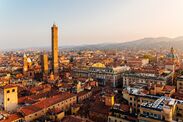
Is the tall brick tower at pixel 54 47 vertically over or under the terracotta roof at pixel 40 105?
over

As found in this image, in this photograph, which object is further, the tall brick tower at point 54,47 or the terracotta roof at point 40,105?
the tall brick tower at point 54,47

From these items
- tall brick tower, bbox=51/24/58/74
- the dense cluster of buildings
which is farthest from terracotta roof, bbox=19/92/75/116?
tall brick tower, bbox=51/24/58/74

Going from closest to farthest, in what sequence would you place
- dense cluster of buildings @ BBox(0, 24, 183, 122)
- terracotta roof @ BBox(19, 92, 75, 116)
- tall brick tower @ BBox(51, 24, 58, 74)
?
dense cluster of buildings @ BBox(0, 24, 183, 122) < terracotta roof @ BBox(19, 92, 75, 116) < tall brick tower @ BBox(51, 24, 58, 74)

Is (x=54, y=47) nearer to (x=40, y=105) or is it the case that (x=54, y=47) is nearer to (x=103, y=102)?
(x=40, y=105)

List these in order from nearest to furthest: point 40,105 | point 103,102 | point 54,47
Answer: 1. point 40,105
2. point 103,102
3. point 54,47

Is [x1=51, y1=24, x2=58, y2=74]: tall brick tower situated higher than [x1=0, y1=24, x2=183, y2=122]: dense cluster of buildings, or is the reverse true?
[x1=51, y1=24, x2=58, y2=74]: tall brick tower

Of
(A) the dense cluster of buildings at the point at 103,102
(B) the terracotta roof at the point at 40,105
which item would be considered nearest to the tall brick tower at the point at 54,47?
(A) the dense cluster of buildings at the point at 103,102

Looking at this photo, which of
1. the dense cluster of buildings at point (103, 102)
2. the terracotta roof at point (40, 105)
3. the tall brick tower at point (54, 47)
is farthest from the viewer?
the tall brick tower at point (54, 47)

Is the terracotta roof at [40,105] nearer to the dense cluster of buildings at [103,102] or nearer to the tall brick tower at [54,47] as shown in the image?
the dense cluster of buildings at [103,102]

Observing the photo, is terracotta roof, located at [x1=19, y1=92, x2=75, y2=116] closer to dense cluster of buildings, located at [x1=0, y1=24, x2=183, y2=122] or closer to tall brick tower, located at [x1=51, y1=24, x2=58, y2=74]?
dense cluster of buildings, located at [x1=0, y1=24, x2=183, y2=122]

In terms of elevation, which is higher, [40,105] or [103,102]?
[103,102]

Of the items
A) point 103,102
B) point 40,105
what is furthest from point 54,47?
point 103,102
